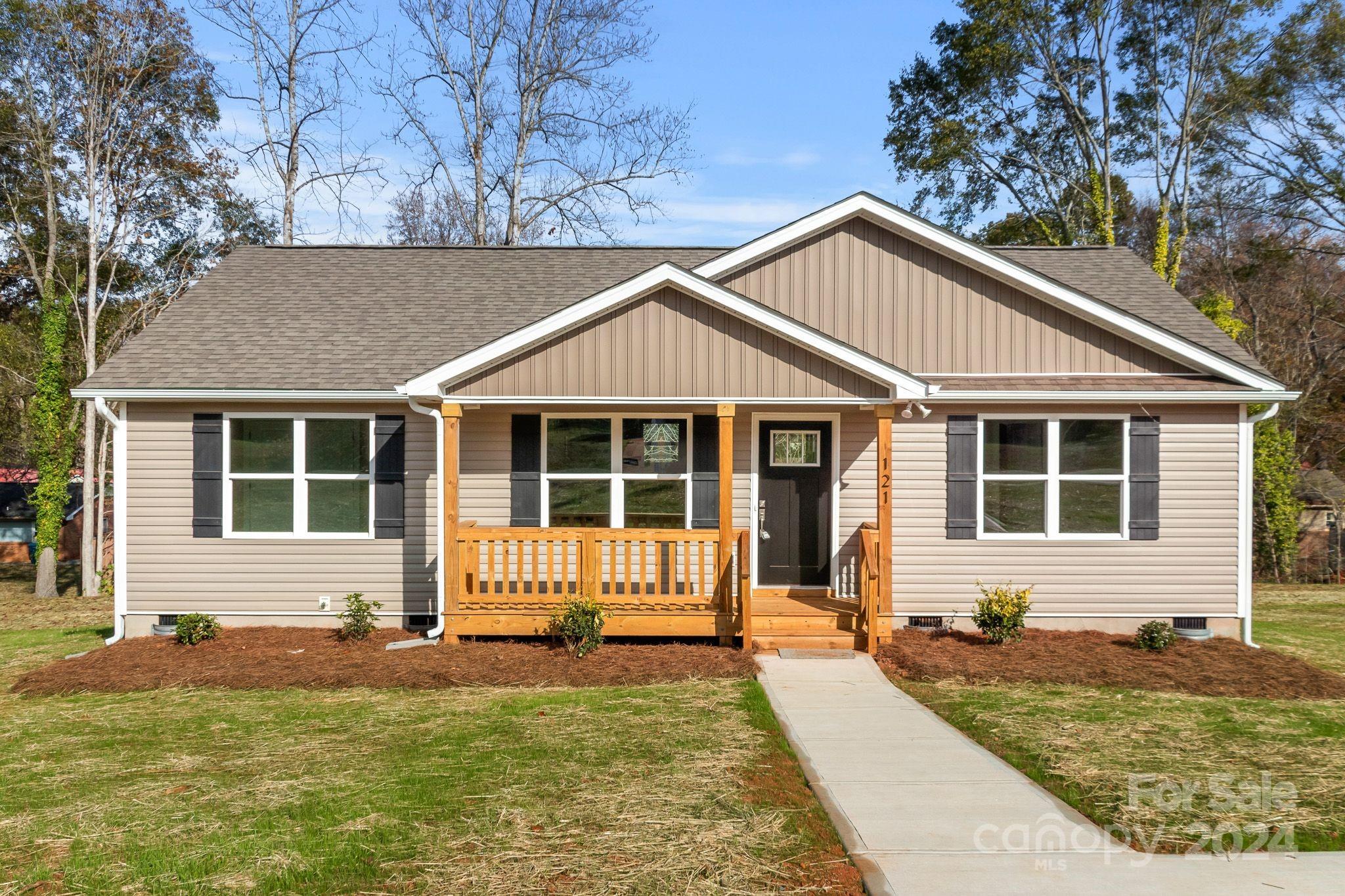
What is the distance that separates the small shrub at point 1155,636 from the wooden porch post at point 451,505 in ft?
23.5

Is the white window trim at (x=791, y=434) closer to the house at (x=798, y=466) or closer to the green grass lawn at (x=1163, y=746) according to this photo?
the house at (x=798, y=466)

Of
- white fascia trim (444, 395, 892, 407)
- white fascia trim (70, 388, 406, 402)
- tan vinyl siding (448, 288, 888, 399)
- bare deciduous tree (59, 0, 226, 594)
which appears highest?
bare deciduous tree (59, 0, 226, 594)

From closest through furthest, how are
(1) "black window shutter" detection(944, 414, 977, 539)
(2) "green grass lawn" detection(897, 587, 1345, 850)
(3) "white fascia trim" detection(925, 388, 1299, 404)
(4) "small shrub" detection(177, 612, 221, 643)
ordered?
(2) "green grass lawn" detection(897, 587, 1345, 850) → (4) "small shrub" detection(177, 612, 221, 643) → (3) "white fascia trim" detection(925, 388, 1299, 404) → (1) "black window shutter" detection(944, 414, 977, 539)

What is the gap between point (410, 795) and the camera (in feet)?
16.7

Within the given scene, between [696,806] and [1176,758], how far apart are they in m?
3.33

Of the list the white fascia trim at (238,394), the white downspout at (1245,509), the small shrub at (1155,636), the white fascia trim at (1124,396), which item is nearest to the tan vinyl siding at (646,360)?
the white fascia trim at (238,394)

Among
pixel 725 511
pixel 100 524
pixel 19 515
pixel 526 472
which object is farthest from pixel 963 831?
pixel 19 515

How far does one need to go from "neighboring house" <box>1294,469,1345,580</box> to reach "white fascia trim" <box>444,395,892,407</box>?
46.7ft

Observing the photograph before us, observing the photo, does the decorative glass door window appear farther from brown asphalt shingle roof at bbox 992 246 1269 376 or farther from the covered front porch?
brown asphalt shingle roof at bbox 992 246 1269 376

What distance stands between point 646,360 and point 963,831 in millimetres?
5429

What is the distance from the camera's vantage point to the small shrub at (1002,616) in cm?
902

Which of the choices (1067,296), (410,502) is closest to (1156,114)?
(1067,296)

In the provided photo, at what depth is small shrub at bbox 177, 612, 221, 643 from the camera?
30.3 ft

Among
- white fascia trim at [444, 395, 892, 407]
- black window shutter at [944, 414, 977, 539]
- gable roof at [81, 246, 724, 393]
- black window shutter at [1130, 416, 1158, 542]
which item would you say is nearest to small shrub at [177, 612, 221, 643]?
gable roof at [81, 246, 724, 393]
